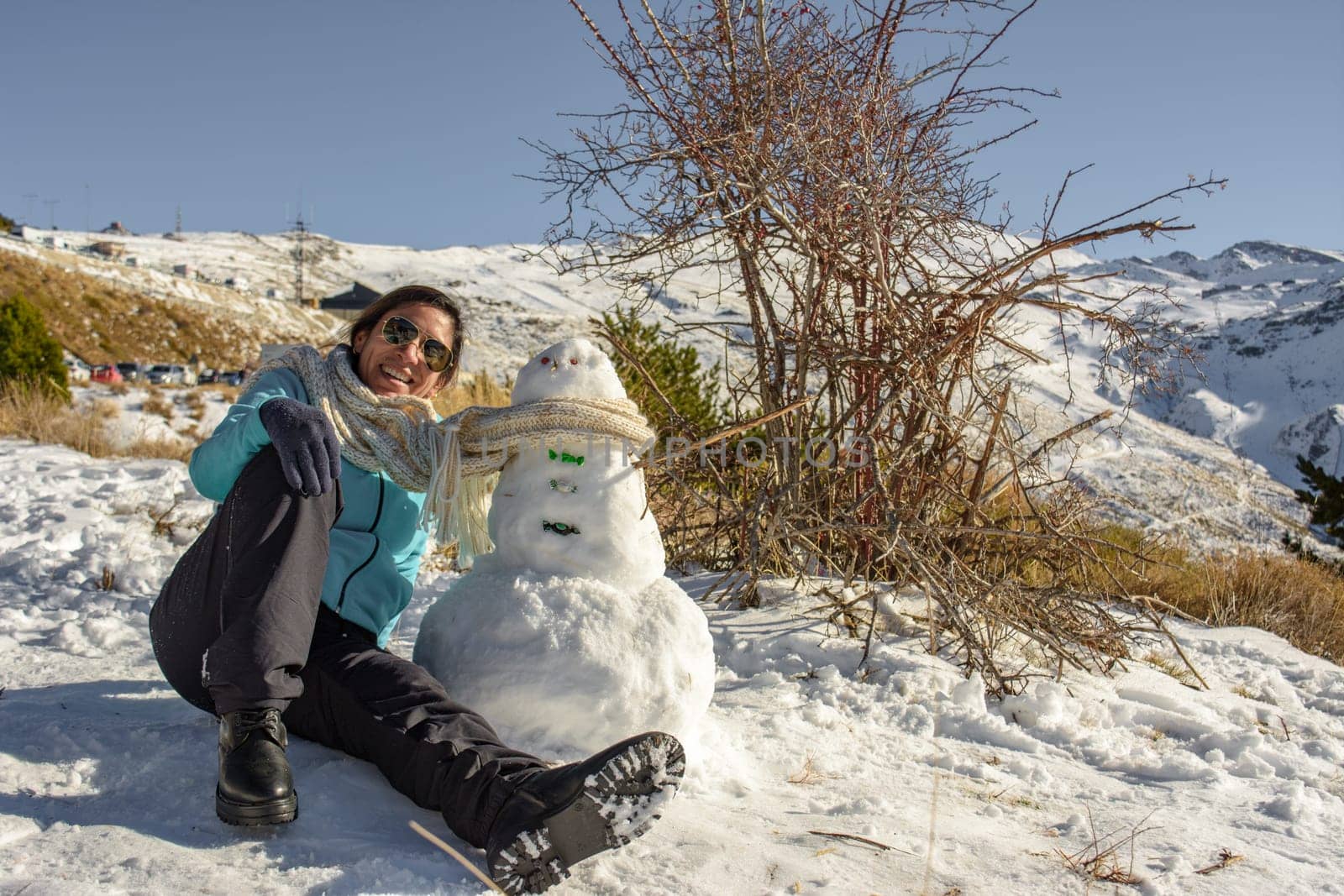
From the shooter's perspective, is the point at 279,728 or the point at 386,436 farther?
the point at 386,436

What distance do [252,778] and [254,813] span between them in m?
0.06

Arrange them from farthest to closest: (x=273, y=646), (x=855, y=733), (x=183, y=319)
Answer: (x=183, y=319)
(x=855, y=733)
(x=273, y=646)

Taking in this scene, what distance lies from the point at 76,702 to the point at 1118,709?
301 cm

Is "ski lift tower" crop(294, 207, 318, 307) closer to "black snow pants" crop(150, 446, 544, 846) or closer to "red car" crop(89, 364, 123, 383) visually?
"red car" crop(89, 364, 123, 383)

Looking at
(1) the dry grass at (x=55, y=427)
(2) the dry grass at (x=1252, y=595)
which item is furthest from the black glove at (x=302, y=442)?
(1) the dry grass at (x=55, y=427)

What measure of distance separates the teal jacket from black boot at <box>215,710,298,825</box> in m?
0.49

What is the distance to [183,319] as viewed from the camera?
3453 centimetres

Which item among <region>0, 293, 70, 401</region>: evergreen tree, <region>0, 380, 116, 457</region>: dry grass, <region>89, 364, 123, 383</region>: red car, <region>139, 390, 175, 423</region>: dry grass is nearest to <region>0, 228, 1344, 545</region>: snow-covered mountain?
<region>0, 380, 116, 457</region>: dry grass

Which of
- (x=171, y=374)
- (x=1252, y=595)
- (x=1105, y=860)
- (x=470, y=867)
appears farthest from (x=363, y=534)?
(x=171, y=374)

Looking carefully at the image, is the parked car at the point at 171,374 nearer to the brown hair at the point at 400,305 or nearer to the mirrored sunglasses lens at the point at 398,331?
the brown hair at the point at 400,305

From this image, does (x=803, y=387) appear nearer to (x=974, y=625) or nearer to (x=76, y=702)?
(x=974, y=625)

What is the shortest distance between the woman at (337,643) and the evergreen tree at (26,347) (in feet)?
32.1

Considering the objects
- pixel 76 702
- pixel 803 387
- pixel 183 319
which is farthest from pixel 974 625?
pixel 183 319

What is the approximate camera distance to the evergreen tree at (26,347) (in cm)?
1043
